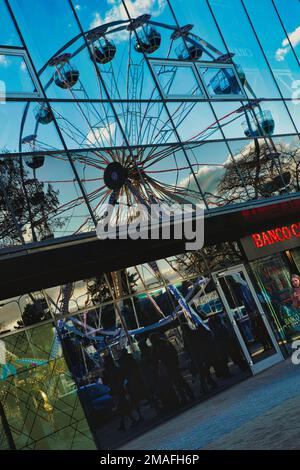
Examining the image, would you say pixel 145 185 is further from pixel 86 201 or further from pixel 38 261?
pixel 38 261

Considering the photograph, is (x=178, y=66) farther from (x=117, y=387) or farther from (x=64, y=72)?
(x=117, y=387)

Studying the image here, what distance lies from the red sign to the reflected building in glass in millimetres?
51

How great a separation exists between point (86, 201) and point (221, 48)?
6321 millimetres

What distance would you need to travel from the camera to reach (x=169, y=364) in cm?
1220

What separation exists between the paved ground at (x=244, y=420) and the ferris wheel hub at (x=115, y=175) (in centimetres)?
459

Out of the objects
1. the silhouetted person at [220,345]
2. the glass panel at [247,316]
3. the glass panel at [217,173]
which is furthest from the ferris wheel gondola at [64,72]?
the silhouetted person at [220,345]

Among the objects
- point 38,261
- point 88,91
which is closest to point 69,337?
point 38,261

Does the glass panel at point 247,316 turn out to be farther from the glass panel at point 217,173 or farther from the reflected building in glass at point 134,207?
the glass panel at point 217,173

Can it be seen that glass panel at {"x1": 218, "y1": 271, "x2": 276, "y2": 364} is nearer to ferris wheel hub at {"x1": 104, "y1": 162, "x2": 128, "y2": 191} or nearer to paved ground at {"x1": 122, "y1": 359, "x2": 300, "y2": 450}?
paved ground at {"x1": 122, "y1": 359, "x2": 300, "y2": 450}

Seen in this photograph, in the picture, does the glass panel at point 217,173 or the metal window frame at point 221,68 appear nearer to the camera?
the glass panel at point 217,173

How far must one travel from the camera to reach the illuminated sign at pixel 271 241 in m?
14.5

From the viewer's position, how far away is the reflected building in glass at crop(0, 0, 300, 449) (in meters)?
10.8

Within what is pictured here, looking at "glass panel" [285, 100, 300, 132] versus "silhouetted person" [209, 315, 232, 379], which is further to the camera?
"glass panel" [285, 100, 300, 132]

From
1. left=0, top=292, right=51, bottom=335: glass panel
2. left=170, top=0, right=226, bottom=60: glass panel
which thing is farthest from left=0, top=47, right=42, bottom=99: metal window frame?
left=170, top=0, right=226, bottom=60: glass panel
